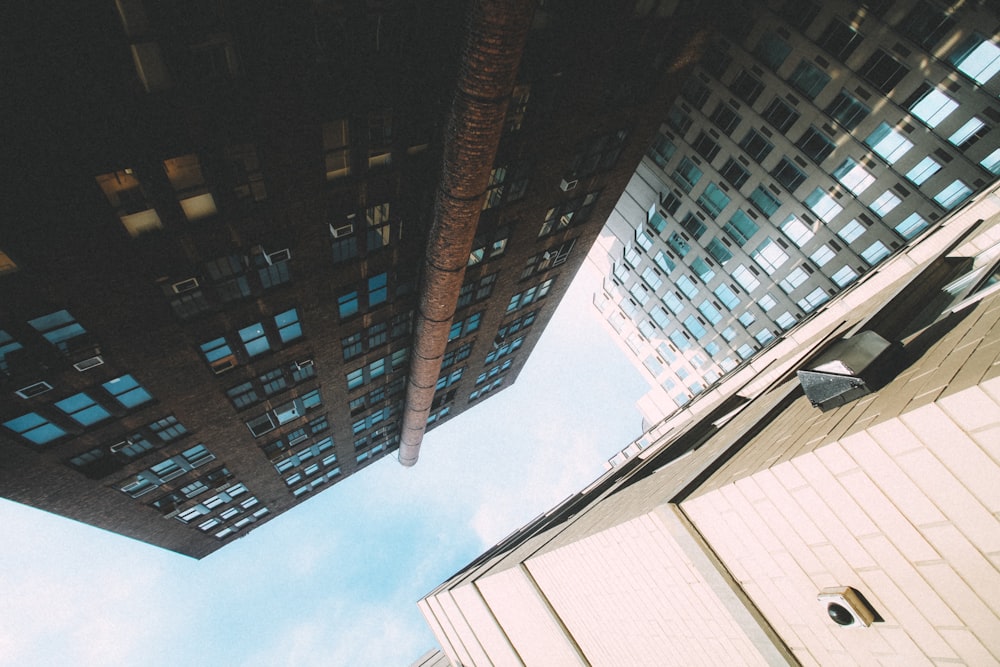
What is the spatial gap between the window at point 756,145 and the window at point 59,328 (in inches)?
1287

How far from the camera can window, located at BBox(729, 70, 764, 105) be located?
2439 cm

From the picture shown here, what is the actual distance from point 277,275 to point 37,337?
610 centimetres

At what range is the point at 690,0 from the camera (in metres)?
14.7

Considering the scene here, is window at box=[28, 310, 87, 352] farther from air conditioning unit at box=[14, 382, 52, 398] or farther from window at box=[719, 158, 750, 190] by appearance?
window at box=[719, 158, 750, 190]

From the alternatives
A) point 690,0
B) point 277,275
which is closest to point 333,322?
point 277,275

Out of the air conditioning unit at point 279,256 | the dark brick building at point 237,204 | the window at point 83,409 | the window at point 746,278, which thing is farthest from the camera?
the window at point 746,278

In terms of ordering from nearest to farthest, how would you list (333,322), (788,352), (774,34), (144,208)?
(144,208), (333,322), (788,352), (774,34)

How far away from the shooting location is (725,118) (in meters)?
26.3

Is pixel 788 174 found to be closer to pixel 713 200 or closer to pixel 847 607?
pixel 713 200

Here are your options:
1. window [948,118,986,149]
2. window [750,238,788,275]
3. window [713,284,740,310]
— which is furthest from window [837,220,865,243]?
window [713,284,740,310]

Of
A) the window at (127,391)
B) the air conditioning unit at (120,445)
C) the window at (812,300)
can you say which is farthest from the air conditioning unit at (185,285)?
the window at (812,300)

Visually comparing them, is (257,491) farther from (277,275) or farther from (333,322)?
(277,275)

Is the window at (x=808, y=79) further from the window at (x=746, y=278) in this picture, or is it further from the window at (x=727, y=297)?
the window at (x=727, y=297)

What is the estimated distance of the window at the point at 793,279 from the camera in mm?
26938
